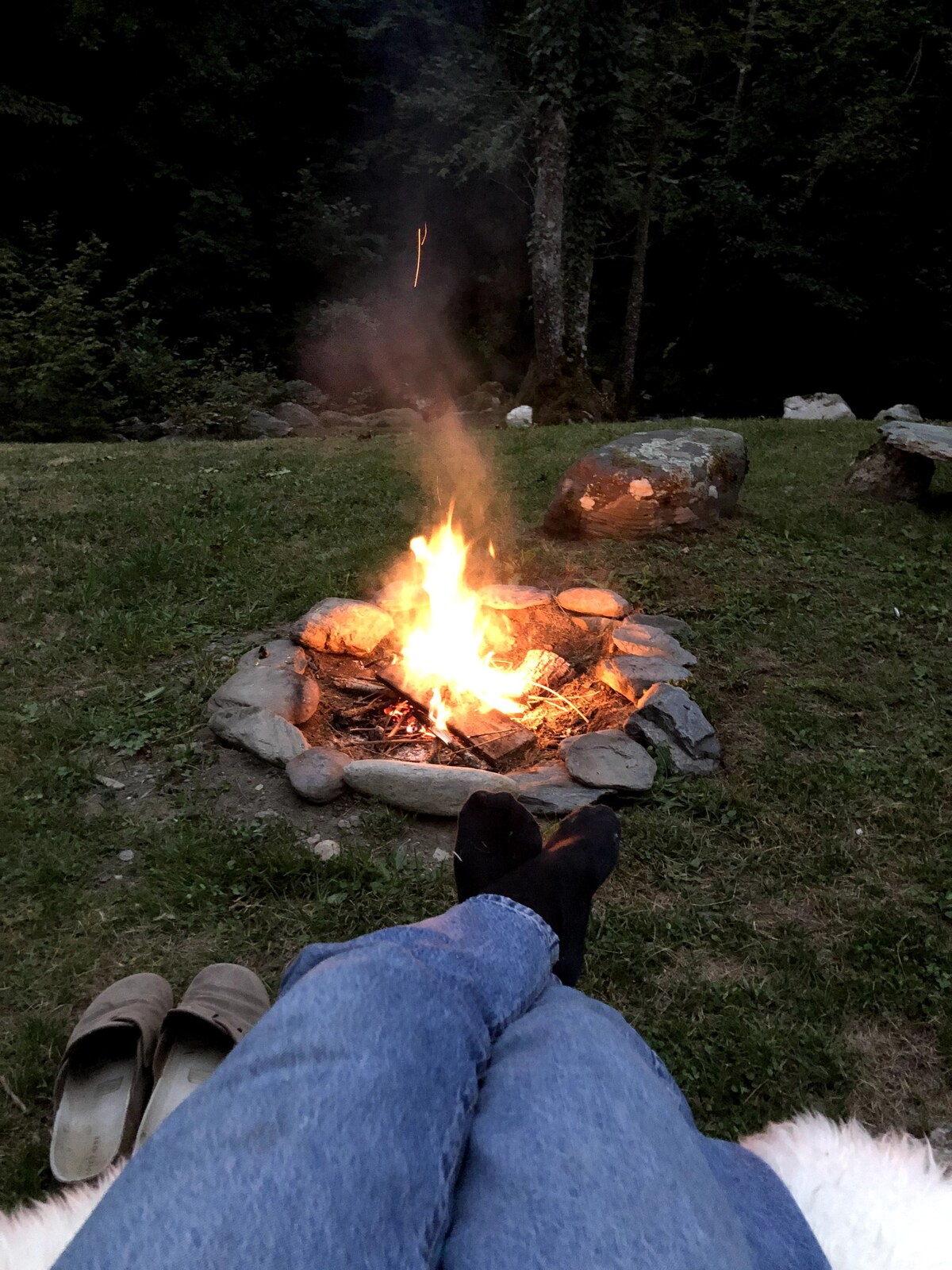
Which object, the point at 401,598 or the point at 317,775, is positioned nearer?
the point at 317,775

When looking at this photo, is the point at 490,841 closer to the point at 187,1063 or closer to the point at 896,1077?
the point at 187,1063

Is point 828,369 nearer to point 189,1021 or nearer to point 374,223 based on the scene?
point 374,223

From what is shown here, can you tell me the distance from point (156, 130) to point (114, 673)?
14.6 metres

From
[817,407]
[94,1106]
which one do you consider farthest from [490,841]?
[817,407]

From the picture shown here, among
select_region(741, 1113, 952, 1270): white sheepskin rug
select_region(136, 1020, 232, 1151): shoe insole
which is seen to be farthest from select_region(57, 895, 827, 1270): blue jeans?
select_region(136, 1020, 232, 1151): shoe insole

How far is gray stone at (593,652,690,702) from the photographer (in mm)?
3279

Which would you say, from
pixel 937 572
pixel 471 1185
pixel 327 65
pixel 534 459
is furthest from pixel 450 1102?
pixel 327 65

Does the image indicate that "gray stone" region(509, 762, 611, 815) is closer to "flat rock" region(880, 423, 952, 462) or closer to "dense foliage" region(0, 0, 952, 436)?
"flat rock" region(880, 423, 952, 462)

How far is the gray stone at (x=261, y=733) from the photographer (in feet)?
9.51

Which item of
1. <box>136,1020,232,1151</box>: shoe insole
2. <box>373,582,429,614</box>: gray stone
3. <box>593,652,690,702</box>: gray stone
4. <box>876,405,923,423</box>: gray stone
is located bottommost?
→ <box>136,1020,232,1151</box>: shoe insole

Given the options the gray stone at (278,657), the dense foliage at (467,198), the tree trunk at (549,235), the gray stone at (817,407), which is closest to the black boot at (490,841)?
the gray stone at (278,657)

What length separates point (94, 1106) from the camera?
1.76m

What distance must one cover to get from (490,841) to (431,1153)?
1058 millimetres

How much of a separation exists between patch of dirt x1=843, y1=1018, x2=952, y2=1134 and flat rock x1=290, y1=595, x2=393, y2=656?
90.5 inches
